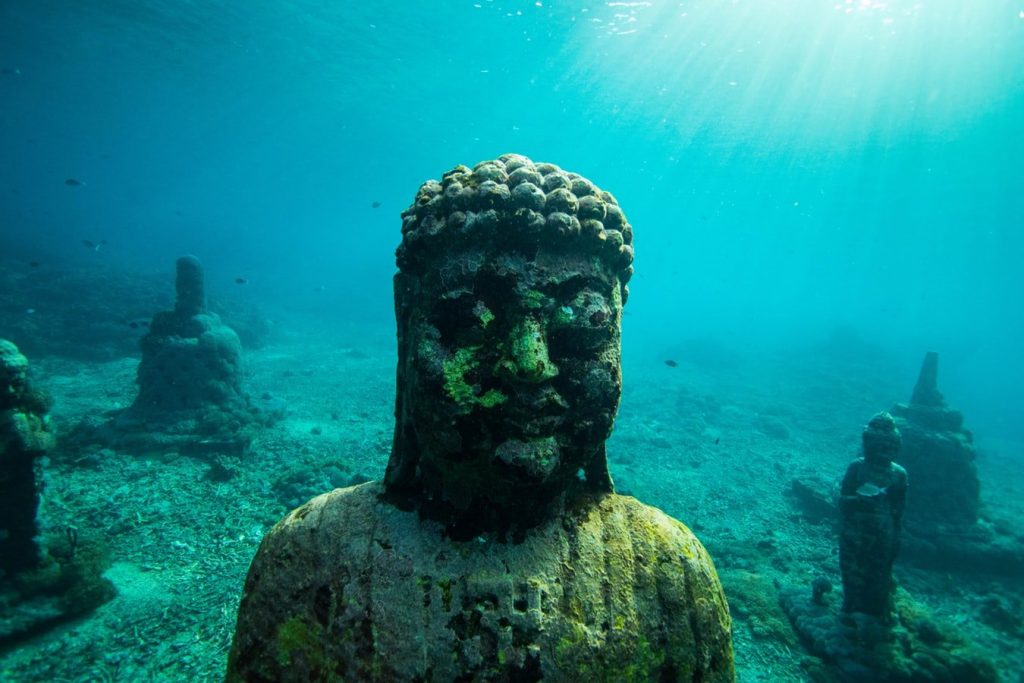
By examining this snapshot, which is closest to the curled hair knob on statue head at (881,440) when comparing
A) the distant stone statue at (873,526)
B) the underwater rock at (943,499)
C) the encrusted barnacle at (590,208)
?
the distant stone statue at (873,526)

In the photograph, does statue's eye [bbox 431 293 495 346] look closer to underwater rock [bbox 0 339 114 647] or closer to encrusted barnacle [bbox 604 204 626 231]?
encrusted barnacle [bbox 604 204 626 231]

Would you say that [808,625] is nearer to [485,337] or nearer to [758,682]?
[758,682]

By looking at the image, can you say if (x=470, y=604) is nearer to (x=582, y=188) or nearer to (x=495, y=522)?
(x=495, y=522)

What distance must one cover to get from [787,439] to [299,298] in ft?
181

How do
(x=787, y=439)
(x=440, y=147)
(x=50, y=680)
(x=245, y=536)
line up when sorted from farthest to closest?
(x=440, y=147)
(x=787, y=439)
(x=245, y=536)
(x=50, y=680)

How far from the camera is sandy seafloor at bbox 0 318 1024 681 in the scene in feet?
19.9

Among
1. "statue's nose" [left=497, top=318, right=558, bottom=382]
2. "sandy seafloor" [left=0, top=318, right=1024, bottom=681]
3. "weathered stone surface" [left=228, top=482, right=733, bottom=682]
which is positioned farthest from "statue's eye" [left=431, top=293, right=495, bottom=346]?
"sandy seafloor" [left=0, top=318, right=1024, bottom=681]

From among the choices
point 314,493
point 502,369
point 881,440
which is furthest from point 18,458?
point 881,440

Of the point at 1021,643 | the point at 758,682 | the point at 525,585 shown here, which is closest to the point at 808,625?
the point at 758,682

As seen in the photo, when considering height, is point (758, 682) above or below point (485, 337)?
below

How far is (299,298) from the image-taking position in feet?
192

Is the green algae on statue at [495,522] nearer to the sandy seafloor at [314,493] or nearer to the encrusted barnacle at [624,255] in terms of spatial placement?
the encrusted barnacle at [624,255]

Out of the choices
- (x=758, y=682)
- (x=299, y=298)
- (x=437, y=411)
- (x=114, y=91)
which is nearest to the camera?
(x=437, y=411)

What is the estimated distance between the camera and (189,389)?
42.9 feet
